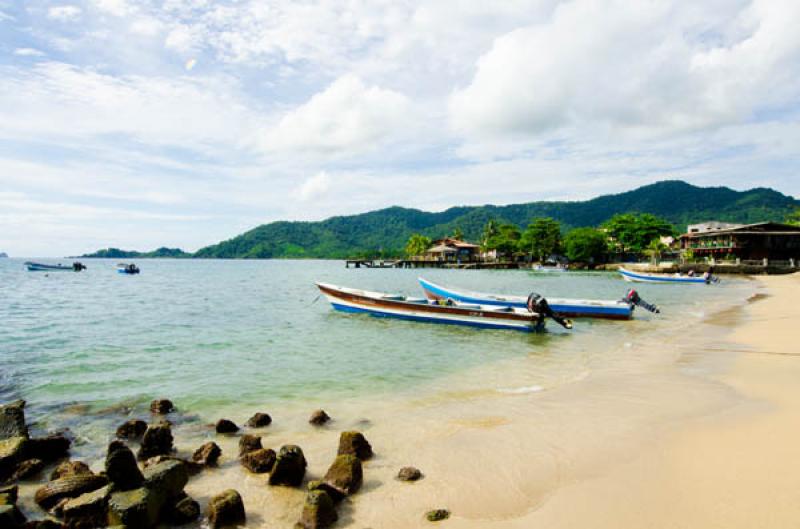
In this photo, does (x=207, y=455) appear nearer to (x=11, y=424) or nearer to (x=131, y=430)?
(x=131, y=430)

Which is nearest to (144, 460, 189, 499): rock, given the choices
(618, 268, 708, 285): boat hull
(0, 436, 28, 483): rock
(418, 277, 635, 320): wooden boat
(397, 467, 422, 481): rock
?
(0, 436, 28, 483): rock

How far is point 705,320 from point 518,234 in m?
Answer: 85.2

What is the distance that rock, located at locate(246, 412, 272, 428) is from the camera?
24.9ft

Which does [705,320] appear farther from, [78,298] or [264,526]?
[78,298]

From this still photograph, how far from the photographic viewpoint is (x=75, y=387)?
10.2 m

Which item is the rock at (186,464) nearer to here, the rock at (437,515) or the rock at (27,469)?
the rock at (27,469)

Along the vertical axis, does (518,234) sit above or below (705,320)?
above

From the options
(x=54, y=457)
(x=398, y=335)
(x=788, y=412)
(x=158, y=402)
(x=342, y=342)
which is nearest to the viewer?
(x=54, y=457)

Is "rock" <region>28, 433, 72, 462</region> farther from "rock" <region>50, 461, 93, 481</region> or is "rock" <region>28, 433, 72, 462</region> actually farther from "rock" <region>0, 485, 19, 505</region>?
"rock" <region>0, 485, 19, 505</region>

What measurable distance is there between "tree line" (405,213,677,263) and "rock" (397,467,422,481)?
8027 centimetres

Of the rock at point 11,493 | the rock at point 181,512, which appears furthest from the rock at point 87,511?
the rock at point 11,493

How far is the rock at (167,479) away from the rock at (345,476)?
158 cm

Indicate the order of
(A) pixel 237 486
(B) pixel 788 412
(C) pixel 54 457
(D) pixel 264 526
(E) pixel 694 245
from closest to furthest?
(D) pixel 264 526
(A) pixel 237 486
(C) pixel 54 457
(B) pixel 788 412
(E) pixel 694 245

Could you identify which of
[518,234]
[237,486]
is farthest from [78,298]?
[518,234]
